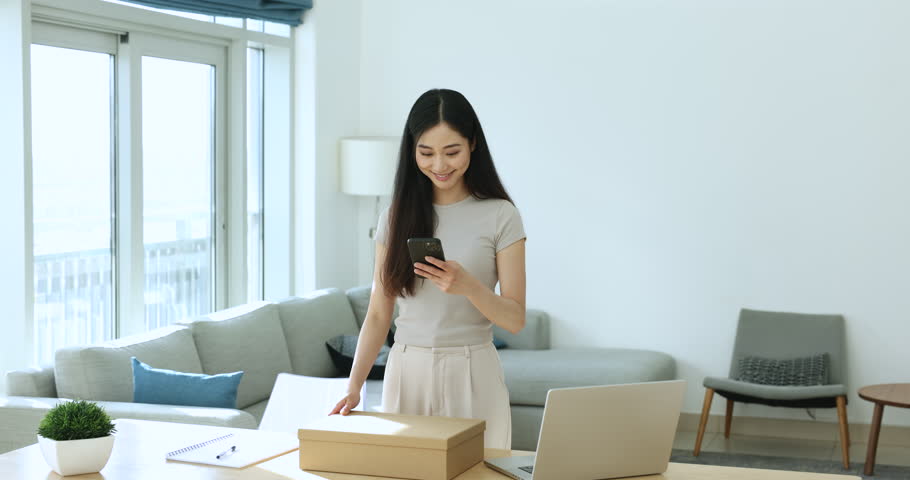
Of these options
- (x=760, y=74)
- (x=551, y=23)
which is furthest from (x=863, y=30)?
(x=551, y=23)

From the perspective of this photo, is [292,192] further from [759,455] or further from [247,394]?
[759,455]

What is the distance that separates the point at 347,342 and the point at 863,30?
320 cm

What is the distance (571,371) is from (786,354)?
1.23 meters

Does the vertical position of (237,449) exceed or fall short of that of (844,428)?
it exceeds it

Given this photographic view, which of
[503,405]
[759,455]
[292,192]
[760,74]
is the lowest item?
[759,455]

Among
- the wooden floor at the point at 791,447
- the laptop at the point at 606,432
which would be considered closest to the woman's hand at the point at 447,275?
the laptop at the point at 606,432

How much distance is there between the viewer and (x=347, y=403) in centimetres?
250

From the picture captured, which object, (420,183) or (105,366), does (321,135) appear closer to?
(105,366)

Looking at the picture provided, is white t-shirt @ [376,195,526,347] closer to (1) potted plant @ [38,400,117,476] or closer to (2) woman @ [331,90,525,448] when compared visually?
(2) woman @ [331,90,525,448]

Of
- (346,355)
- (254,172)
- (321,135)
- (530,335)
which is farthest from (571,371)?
(254,172)

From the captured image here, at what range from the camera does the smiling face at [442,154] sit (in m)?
2.52

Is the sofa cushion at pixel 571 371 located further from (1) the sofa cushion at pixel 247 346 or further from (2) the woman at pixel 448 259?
(2) the woman at pixel 448 259

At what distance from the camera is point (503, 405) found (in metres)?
2.65

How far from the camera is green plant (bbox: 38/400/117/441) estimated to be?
219 cm
